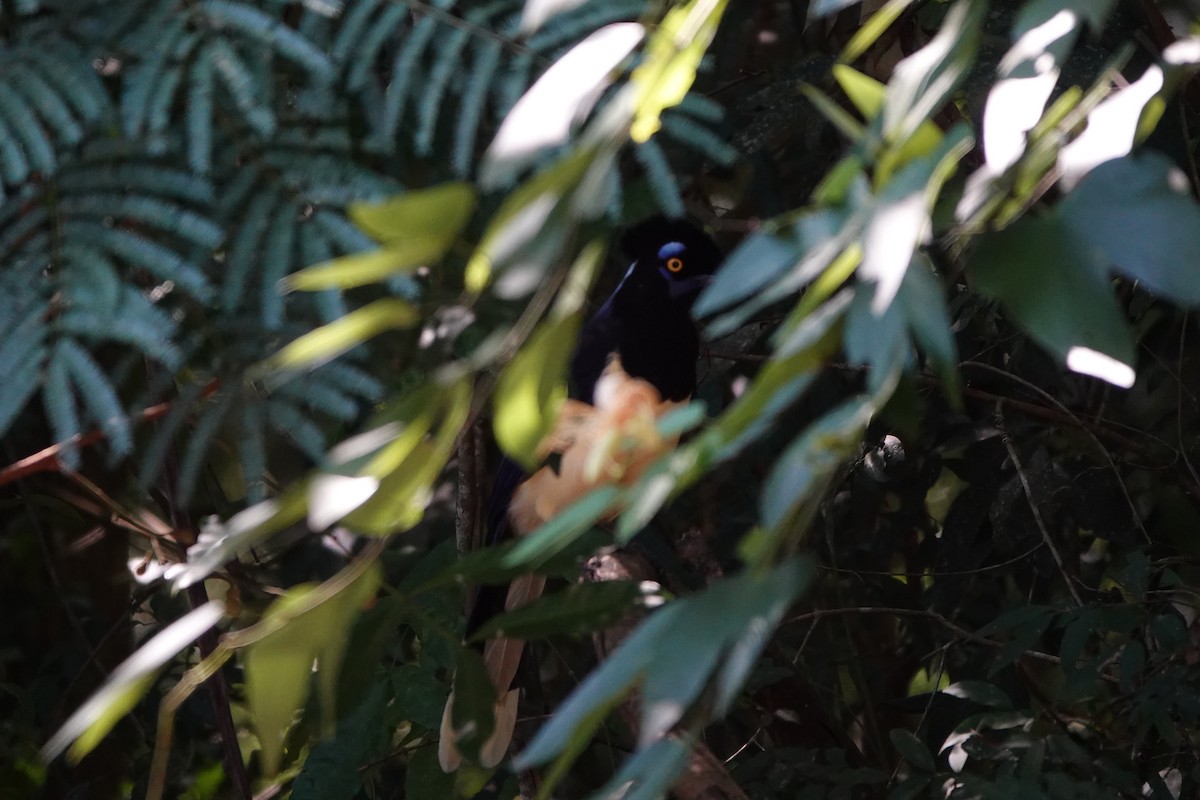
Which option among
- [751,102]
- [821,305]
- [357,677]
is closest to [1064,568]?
[751,102]

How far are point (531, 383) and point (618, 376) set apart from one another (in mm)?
1796

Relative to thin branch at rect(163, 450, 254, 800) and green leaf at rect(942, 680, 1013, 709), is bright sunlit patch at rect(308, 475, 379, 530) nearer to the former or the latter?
thin branch at rect(163, 450, 254, 800)

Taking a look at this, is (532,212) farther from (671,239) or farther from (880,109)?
(671,239)

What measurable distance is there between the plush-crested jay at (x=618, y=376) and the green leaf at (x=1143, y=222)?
1625mm

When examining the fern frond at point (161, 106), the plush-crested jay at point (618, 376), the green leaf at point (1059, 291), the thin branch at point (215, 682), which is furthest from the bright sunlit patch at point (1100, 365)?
the plush-crested jay at point (618, 376)

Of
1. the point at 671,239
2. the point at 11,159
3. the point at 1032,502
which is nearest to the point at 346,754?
the point at 11,159

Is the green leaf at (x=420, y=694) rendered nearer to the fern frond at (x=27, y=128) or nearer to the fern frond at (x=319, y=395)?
the fern frond at (x=319, y=395)

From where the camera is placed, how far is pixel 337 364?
1.42 metres

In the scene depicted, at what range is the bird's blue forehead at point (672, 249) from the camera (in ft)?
8.39

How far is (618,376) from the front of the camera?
250 cm

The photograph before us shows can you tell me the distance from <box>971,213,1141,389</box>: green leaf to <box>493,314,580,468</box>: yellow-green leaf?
207 mm

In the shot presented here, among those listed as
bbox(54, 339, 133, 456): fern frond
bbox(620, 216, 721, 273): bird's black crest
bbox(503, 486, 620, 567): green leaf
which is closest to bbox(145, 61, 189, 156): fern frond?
bbox(54, 339, 133, 456): fern frond

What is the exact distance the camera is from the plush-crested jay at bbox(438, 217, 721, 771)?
2.41 metres

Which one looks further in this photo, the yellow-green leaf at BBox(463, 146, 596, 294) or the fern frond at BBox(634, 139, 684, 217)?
the fern frond at BBox(634, 139, 684, 217)
